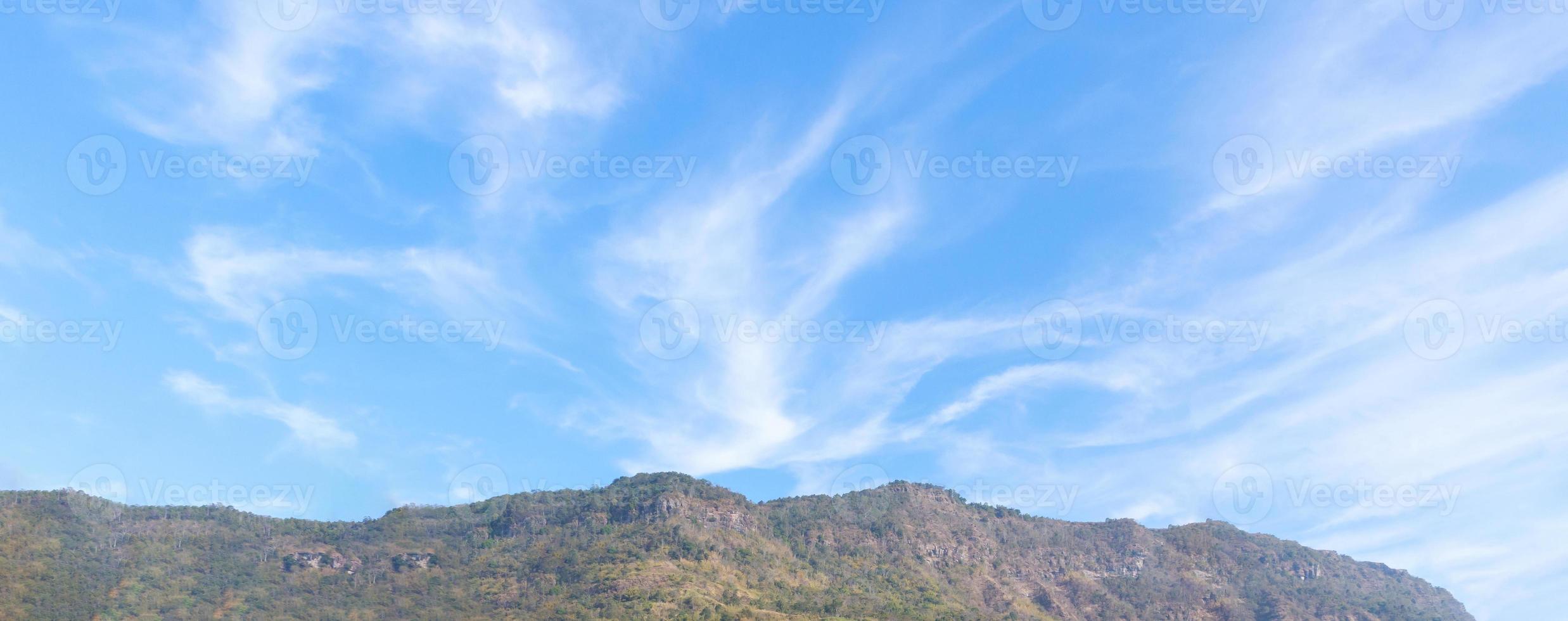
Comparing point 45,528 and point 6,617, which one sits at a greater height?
point 45,528

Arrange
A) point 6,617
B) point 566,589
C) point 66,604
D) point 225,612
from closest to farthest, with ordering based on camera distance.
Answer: point 6,617 < point 66,604 < point 225,612 < point 566,589

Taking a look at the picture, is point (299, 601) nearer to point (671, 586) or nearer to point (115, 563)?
point (115, 563)

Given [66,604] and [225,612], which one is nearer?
[66,604]

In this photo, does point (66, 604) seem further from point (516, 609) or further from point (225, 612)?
point (516, 609)

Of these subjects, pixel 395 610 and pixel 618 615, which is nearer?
pixel 618 615

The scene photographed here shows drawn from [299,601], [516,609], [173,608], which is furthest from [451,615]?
[173,608]

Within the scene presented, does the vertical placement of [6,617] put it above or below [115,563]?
below

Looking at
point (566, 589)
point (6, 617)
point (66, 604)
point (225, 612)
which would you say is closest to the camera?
point (6, 617)

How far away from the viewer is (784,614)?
190m

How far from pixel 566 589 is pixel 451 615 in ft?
68.0

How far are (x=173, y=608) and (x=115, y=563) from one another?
21.9m

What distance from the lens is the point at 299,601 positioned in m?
196

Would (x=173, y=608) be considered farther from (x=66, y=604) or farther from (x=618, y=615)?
(x=618, y=615)

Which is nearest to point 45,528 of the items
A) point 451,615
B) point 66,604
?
point 66,604
